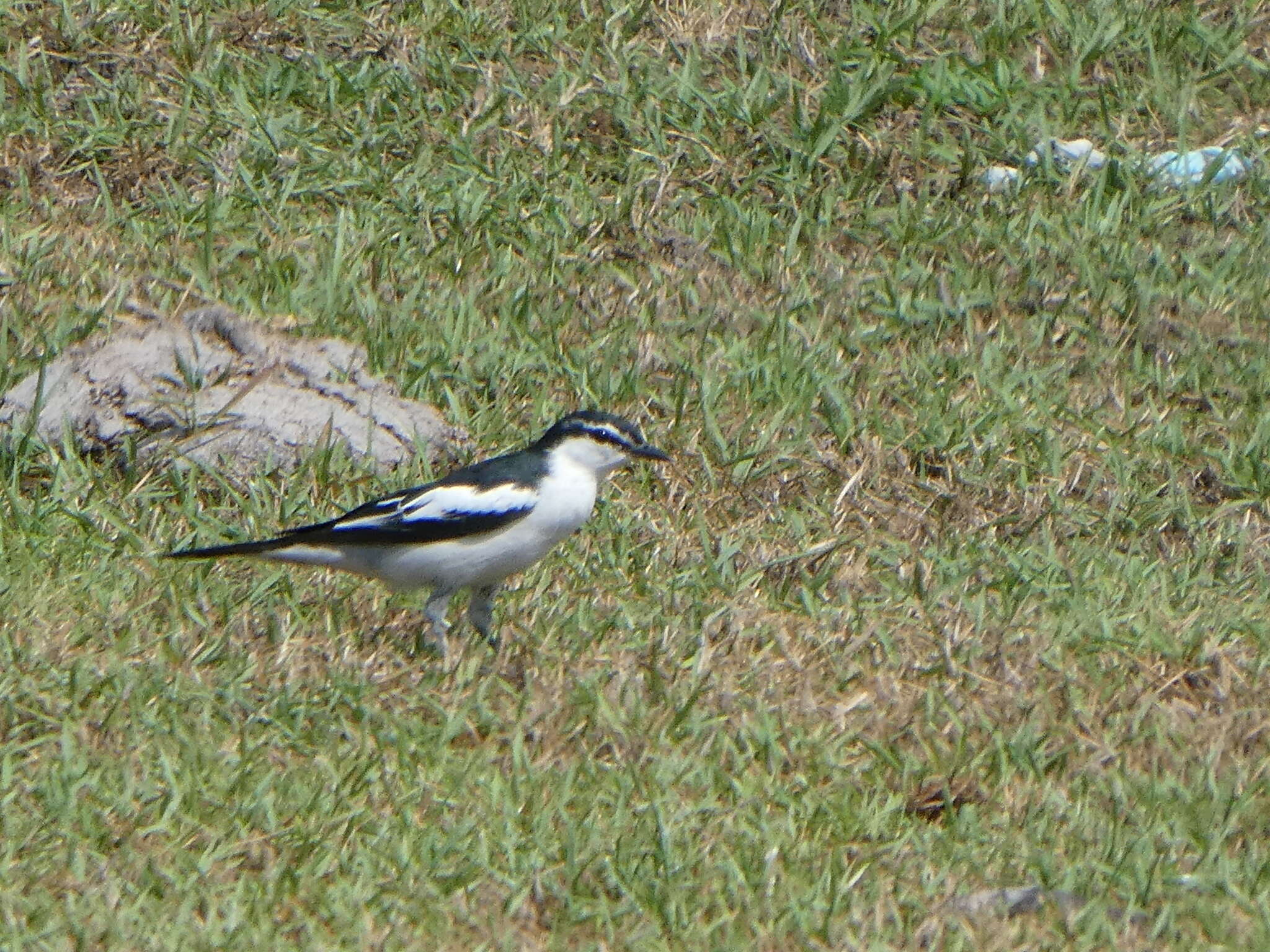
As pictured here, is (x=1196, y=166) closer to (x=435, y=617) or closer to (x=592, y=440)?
(x=592, y=440)

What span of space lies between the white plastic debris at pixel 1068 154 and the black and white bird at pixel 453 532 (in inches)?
141

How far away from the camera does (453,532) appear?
598 cm

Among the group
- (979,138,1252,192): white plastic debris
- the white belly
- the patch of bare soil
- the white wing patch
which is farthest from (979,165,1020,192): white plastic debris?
the white wing patch

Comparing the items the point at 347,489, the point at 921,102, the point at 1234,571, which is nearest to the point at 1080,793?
the point at 1234,571

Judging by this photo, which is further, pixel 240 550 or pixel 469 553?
pixel 469 553

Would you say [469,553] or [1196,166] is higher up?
[469,553]

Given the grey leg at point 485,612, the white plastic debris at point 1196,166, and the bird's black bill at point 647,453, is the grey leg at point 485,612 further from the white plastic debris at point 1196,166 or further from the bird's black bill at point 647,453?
the white plastic debris at point 1196,166

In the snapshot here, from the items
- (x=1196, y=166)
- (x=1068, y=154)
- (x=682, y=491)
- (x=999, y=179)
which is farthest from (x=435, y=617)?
(x=1196, y=166)

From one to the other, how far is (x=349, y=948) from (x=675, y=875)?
2.68 feet

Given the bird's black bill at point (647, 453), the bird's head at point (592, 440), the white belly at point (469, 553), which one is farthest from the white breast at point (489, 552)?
the bird's black bill at point (647, 453)

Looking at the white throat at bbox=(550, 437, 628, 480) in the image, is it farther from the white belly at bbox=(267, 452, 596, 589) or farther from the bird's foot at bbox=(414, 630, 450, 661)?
the bird's foot at bbox=(414, 630, 450, 661)

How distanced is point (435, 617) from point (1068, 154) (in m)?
4.26

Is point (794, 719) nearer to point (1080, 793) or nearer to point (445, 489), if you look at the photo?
point (1080, 793)

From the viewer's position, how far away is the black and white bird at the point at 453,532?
5953 mm
